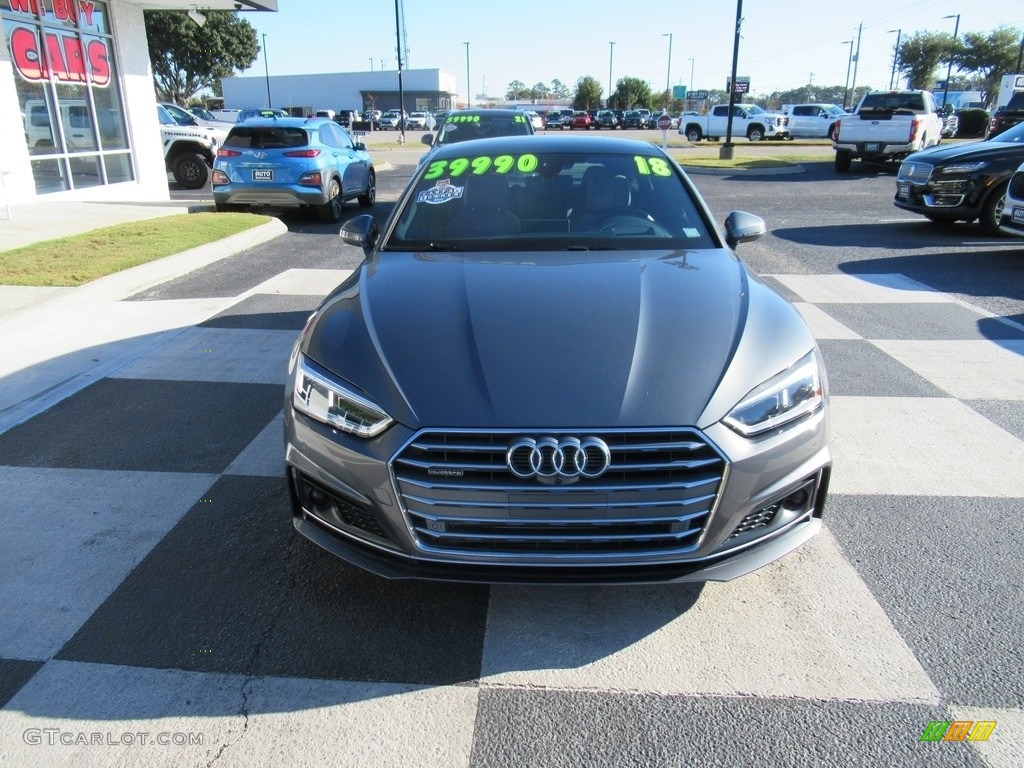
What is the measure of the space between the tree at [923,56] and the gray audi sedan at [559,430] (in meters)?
87.9

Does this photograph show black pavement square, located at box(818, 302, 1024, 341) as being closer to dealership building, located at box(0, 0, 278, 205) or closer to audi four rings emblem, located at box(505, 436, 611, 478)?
audi four rings emblem, located at box(505, 436, 611, 478)

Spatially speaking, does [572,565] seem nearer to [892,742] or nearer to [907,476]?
[892,742]

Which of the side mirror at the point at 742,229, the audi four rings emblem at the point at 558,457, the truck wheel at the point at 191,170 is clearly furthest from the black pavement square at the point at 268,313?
the truck wheel at the point at 191,170

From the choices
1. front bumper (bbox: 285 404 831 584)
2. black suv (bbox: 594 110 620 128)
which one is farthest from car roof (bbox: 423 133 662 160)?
black suv (bbox: 594 110 620 128)

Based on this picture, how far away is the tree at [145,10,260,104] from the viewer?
172 feet

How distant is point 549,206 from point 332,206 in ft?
30.7

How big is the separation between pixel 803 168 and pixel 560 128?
40.1 meters

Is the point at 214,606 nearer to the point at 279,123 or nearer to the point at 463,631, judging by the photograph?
the point at 463,631

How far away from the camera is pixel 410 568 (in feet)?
8.32

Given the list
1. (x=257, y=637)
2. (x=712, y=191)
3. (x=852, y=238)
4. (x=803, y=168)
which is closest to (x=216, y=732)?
(x=257, y=637)

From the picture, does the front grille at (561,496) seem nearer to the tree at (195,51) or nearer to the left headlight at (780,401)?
the left headlight at (780,401)

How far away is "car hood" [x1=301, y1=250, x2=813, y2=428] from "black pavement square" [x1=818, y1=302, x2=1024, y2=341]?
361 centimetres

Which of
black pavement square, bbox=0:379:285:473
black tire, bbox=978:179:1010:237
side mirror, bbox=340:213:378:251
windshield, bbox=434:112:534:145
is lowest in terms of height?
black pavement square, bbox=0:379:285:473

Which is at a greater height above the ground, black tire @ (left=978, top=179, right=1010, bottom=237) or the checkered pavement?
black tire @ (left=978, top=179, right=1010, bottom=237)
